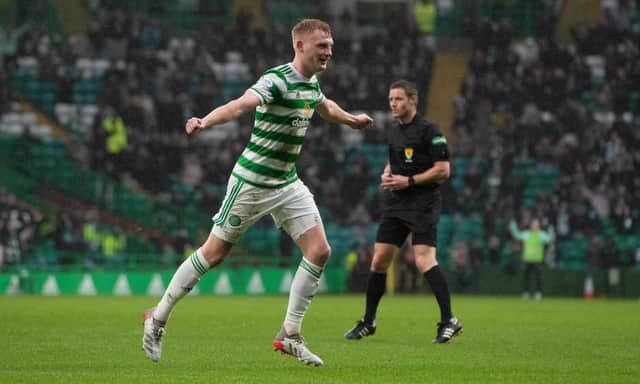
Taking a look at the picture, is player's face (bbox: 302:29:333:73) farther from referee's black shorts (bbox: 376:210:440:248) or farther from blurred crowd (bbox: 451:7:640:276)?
blurred crowd (bbox: 451:7:640:276)

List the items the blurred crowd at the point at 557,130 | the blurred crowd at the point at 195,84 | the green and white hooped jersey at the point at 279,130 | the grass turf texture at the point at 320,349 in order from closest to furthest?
the grass turf texture at the point at 320,349 → the green and white hooped jersey at the point at 279,130 → the blurred crowd at the point at 557,130 → the blurred crowd at the point at 195,84

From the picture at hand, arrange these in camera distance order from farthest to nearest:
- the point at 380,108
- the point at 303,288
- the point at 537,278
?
1. the point at 380,108
2. the point at 537,278
3. the point at 303,288

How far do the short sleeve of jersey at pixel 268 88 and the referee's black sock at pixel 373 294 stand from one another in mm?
3613

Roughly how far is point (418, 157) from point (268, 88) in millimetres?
3419

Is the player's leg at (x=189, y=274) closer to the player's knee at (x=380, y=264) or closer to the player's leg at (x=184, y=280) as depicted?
the player's leg at (x=184, y=280)

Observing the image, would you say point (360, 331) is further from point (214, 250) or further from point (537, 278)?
point (537, 278)

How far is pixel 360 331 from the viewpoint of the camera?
10.7 metres

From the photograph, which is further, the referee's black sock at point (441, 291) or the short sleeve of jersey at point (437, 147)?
the short sleeve of jersey at point (437, 147)

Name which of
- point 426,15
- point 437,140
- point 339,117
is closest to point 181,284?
point 339,117

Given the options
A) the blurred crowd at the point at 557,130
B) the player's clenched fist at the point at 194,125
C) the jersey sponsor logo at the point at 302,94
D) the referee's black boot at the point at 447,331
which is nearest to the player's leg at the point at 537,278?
the blurred crowd at the point at 557,130

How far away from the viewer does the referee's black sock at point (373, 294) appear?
35.6ft

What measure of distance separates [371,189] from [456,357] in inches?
767

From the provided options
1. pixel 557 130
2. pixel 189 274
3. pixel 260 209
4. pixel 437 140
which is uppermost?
pixel 557 130

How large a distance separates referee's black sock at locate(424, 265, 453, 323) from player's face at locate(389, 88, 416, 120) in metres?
1.43
